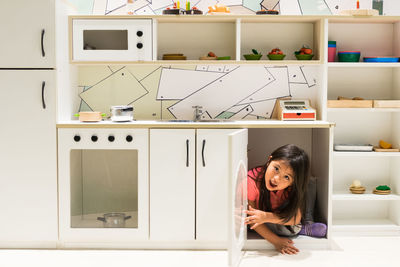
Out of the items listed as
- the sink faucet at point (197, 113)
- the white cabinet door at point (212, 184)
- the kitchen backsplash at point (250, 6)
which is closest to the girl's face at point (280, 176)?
the white cabinet door at point (212, 184)

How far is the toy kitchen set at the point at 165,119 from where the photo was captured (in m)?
3.57

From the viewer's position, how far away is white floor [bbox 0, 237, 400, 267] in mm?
3332

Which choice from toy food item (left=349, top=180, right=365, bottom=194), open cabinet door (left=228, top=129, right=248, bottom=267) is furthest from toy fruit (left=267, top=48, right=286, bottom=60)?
toy food item (left=349, top=180, right=365, bottom=194)

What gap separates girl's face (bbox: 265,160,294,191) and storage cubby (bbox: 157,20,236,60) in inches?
41.3

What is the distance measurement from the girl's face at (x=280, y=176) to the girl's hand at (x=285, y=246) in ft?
1.15

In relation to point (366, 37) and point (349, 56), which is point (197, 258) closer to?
point (349, 56)

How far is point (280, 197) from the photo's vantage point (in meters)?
3.62

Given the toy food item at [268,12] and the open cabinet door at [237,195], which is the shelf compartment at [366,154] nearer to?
the open cabinet door at [237,195]

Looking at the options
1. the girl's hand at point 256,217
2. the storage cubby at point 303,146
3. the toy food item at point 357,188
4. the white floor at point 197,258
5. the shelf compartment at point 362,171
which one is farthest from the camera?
the shelf compartment at point 362,171

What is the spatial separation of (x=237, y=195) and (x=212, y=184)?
0.44 m

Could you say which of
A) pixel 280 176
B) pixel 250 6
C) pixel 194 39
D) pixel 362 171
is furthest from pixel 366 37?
pixel 280 176

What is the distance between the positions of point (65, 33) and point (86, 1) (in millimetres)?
518

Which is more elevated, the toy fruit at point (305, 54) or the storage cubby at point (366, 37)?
the storage cubby at point (366, 37)

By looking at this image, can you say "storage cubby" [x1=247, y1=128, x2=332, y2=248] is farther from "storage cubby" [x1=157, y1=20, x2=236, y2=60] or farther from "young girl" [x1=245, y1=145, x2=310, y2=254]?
"storage cubby" [x1=157, y1=20, x2=236, y2=60]
